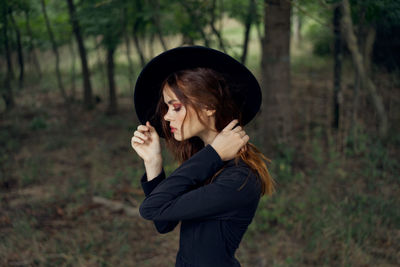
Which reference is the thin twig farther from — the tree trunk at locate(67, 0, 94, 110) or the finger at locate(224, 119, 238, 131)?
the tree trunk at locate(67, 0, 94, 110)

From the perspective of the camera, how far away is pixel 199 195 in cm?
137

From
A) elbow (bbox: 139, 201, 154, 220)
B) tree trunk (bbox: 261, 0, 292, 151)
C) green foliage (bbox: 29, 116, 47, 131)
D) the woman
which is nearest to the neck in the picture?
the woman

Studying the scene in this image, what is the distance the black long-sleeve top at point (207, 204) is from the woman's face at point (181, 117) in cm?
13

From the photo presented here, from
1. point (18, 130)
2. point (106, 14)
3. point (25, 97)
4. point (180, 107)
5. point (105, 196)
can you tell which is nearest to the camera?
point (180, 107)

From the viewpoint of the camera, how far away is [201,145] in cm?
184

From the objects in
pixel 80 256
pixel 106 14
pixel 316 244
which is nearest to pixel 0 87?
pixel 106 14

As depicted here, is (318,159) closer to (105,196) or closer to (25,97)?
(105,196)

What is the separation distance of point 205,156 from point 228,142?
4.5 inches

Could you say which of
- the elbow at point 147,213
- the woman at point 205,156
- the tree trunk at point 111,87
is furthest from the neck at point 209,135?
the tree trunk at point 111,87

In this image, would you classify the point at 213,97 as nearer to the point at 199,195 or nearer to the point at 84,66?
the point at 199,195

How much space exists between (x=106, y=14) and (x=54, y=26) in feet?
12.7

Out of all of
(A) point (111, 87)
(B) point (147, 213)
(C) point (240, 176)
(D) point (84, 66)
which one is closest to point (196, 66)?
(C) point (240, 176)

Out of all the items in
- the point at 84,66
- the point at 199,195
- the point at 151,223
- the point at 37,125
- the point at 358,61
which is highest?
the point at 199,195

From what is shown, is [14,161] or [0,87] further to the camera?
[0,87]
